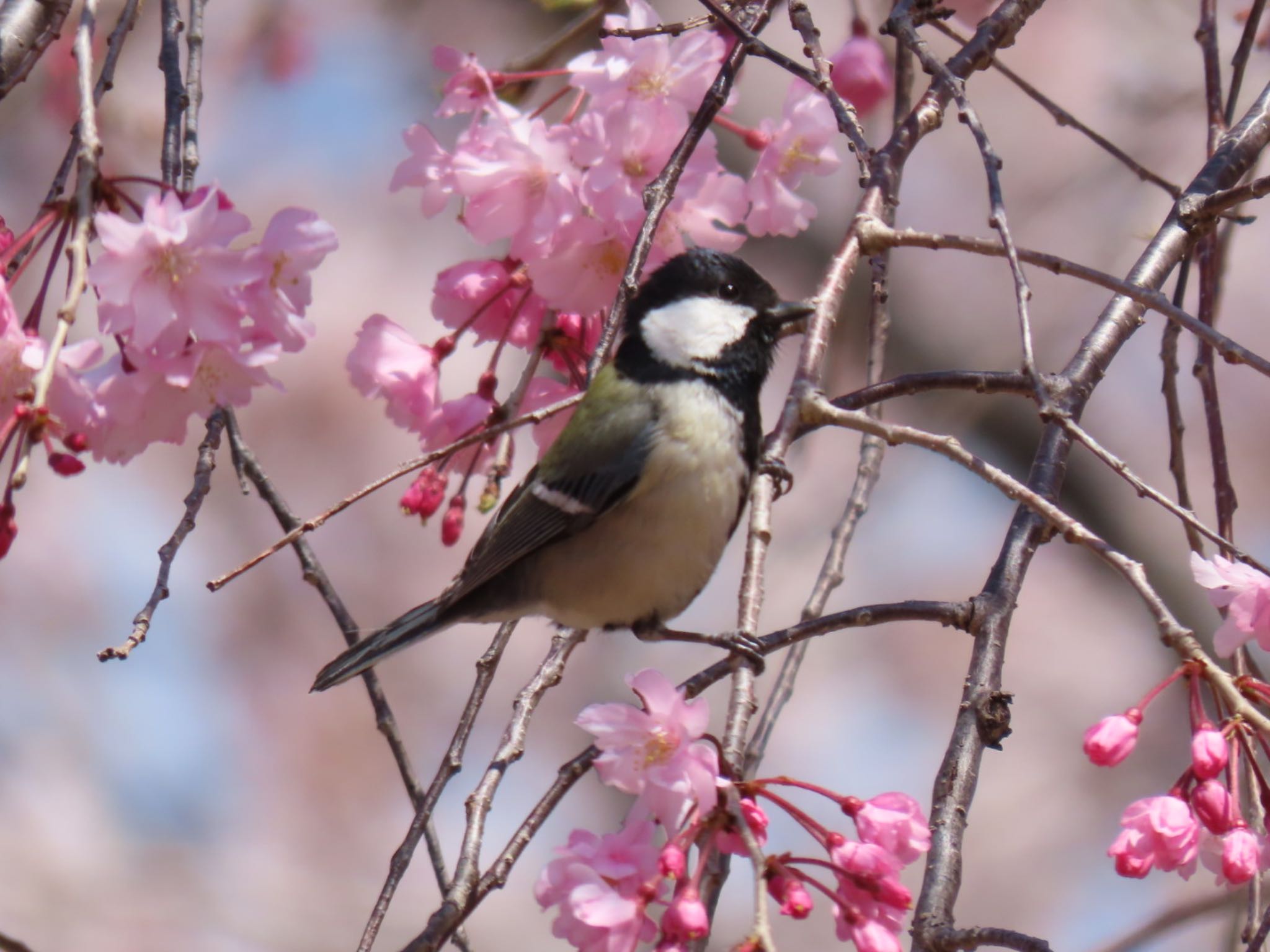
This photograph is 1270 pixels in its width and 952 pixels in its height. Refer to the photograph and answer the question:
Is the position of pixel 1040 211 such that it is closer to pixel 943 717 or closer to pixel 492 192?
pixel 943 717

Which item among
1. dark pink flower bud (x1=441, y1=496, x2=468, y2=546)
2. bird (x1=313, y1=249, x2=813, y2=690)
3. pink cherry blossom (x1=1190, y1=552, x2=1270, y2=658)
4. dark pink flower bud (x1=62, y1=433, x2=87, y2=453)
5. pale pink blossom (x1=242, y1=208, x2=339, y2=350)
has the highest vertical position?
bird (x1=313, y1=249, x2=813, y2=690)

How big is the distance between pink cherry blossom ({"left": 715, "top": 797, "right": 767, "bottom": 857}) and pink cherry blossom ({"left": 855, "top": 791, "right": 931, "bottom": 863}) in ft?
0.38

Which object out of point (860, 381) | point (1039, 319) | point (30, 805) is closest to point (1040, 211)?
point (1039, 319)

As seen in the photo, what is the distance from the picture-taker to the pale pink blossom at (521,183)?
196cm

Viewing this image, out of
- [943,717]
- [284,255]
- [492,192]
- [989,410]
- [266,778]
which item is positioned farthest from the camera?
[266,778]

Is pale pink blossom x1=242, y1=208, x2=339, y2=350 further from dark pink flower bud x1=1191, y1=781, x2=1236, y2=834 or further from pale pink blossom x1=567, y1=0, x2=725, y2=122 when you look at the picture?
dark pink flower bud x1=1191, y1=781, x2=1236, y2=834

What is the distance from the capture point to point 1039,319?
17.0 ft

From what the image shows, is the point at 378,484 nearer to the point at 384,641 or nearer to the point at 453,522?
the point at 453,522

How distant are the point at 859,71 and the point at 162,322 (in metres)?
1.69

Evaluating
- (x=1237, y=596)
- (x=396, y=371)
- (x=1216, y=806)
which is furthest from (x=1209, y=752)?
(x=396, y=371)

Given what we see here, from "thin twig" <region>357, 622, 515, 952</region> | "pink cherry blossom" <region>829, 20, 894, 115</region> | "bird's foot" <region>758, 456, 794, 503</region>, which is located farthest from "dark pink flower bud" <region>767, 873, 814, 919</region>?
"pink cherry blossom" <region>829, 20, 894, 115</region>

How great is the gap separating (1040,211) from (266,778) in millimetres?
4157

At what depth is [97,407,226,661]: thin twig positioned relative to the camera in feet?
4.25

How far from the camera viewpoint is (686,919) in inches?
44.7
